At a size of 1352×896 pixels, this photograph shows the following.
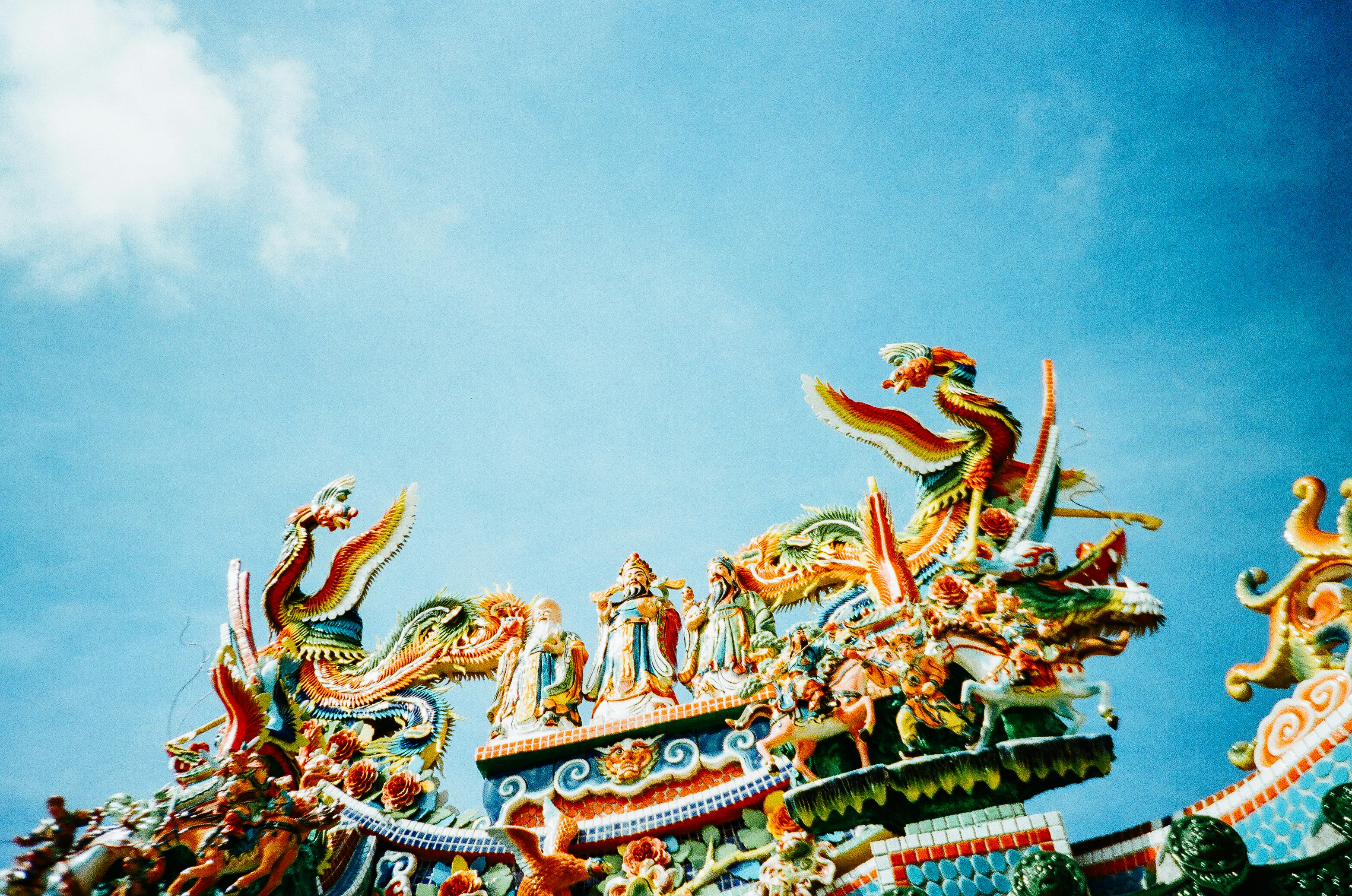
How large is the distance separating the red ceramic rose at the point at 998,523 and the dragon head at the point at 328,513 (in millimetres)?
5975

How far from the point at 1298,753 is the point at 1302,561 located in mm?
→ 1111

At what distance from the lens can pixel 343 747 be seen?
840 cm

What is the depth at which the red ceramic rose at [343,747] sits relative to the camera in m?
8.34

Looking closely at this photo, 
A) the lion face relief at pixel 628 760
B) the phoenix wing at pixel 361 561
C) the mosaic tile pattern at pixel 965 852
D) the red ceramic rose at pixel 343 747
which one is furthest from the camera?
the phoenix wing at pixel 361 561

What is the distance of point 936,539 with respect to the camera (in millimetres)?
8070

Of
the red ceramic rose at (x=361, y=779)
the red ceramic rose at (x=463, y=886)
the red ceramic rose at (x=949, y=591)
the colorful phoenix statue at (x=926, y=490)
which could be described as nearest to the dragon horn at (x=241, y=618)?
the red ceramic rose at (x=361, y=779)

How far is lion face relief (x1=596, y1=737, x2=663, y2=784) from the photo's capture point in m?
7.19

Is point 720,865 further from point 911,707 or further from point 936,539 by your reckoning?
point 936,539

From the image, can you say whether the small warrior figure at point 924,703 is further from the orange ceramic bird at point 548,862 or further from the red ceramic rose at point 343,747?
the red ceramic rose at point 343,747

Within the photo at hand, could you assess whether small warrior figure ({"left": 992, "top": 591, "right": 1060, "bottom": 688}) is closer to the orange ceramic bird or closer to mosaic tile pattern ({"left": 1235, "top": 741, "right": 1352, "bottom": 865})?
mosaic tile pattern ({"left": 1235, "top": 741, "right": 1352, "bottom": 865})

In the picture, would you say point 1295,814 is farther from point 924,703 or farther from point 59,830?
point 59,830

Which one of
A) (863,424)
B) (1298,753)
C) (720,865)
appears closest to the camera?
(1298,753)

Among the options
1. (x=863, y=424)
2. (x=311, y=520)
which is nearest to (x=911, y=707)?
(x=863, y=424)

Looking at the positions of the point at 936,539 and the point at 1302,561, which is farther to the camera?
the point at 936,539
